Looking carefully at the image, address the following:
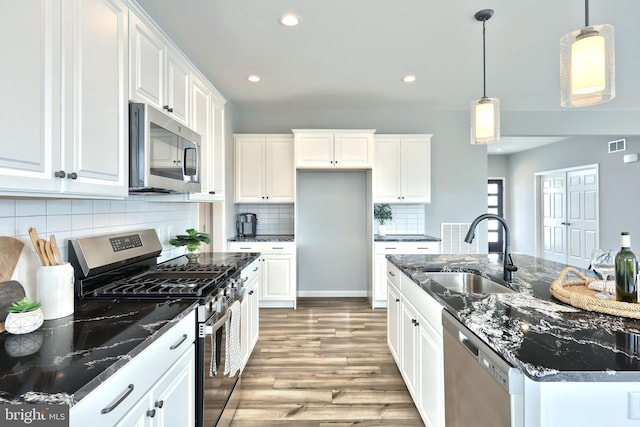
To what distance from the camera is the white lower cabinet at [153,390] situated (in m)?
0.92

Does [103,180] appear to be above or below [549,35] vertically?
below

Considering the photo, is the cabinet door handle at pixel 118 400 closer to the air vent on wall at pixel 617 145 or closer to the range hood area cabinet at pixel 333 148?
the range hood area cabinet at pixel 333 148

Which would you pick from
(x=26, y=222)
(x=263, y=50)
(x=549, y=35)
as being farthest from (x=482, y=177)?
(x=26, y=222)

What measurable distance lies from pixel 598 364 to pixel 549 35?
2.80m

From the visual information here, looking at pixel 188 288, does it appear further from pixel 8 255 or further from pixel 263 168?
pixel 263 168

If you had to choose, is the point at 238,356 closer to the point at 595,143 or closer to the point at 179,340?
the point at 179,340

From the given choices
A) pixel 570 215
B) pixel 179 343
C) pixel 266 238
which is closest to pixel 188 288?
pixel 179 343

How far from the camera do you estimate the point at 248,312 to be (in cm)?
265

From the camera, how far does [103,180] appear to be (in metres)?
1.57

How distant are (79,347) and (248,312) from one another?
1621mm

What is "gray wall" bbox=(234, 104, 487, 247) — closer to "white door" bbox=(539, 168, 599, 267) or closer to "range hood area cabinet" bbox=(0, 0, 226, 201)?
"range hood area cabinet" bbox=(0, 0, 226, 201)

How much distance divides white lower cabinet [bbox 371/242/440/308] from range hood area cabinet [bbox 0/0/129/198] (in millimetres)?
3217

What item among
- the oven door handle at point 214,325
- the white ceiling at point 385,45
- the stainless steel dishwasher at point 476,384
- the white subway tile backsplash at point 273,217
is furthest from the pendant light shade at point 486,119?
the white subway tile backsplash at point 273,217

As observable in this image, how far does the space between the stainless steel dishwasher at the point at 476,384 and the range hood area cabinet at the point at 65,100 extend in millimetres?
1656
